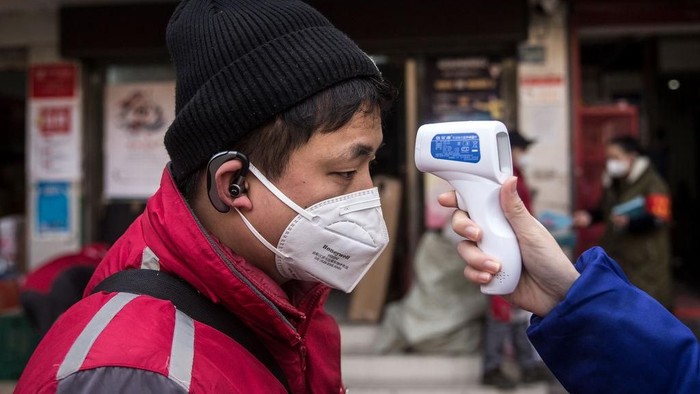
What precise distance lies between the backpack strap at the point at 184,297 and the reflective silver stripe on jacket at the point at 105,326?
1.6 inches

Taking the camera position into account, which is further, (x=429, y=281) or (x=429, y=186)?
(x=429, y=186)

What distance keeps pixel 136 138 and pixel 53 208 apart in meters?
1.08

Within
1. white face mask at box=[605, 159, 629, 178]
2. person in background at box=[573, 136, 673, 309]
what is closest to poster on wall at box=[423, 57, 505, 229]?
white face mask at box=[605, 159, 629, 178]

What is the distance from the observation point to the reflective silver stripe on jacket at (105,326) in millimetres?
1071

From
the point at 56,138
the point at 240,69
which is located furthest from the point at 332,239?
the point at 56,138

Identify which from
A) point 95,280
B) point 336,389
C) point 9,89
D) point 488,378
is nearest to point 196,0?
point 95,280

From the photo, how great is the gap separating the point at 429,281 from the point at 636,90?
4820mm

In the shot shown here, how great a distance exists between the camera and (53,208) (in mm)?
6594

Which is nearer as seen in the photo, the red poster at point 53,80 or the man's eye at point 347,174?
the man's eye at point 347,174

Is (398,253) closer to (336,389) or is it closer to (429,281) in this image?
(429,281)

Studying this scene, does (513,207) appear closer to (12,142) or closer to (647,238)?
(647,238)

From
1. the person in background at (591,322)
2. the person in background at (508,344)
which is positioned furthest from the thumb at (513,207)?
the person in background at (508,344)

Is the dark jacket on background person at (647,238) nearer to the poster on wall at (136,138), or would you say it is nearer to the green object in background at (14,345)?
the poster on wall at (136,138)

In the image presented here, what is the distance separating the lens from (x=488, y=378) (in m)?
5.29
